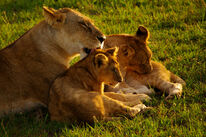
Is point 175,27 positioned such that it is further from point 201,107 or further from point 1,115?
point 1,115

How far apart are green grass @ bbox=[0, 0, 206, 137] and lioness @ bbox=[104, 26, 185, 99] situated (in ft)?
1.24

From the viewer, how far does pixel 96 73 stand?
5.07 m

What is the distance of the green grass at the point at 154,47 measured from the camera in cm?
462

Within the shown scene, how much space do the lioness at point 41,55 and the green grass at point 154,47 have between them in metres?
0.29

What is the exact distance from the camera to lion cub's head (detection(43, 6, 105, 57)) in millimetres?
5527

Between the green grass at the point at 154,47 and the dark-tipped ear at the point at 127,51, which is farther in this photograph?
the dark-tipped ear at the point at 127,51

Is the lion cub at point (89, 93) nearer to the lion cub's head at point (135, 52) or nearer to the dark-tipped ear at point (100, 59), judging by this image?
the dark-tipped ear at point (100, 59)

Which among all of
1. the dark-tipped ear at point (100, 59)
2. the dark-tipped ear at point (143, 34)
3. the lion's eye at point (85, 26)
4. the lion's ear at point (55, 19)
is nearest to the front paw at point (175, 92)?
the dark-tipped ear at point (143, 34)

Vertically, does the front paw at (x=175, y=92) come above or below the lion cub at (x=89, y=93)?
below

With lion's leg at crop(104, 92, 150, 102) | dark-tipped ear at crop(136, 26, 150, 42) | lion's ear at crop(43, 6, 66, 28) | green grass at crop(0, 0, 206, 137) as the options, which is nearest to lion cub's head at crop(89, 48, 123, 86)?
lion's leg at crop(104, 92, 150, 102)

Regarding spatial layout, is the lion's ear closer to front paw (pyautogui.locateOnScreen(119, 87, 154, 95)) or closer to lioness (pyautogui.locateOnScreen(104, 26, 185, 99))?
lioness (pyautogui.locateOnScreen(104, 26, 185, 99))

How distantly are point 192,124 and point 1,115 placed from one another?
260cm

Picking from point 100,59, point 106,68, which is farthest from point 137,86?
point 100,59

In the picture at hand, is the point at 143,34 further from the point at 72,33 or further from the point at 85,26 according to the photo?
the point at 72,33
